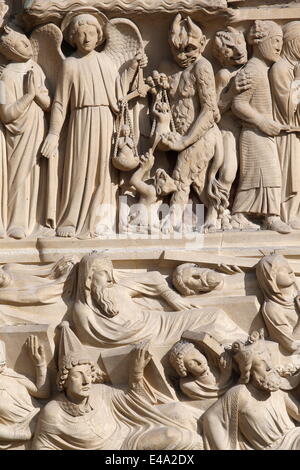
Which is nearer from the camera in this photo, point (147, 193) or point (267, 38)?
point (147, 193)

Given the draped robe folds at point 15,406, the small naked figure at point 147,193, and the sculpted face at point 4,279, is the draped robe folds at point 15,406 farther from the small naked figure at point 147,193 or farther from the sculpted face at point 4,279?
the small naked figure at point 147,193

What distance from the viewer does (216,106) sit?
1606 cm

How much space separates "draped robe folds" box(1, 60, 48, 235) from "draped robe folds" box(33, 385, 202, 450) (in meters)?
1.80

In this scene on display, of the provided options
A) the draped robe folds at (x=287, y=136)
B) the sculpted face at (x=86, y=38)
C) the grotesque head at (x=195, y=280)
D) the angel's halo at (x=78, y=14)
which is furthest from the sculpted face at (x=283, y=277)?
the angel's halo at (x=78, y=14)

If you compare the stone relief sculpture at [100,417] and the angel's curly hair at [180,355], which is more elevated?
the angel's curly hair at [180,355]

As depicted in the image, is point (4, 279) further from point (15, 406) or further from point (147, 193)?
point (147, 193)

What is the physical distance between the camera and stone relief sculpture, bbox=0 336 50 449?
588 inches

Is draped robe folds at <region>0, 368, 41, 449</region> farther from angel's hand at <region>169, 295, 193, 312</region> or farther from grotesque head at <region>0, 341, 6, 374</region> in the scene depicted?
angel's hand at <region>169, 295, 193, 312</region>

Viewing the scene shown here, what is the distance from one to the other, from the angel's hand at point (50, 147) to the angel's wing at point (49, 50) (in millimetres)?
460

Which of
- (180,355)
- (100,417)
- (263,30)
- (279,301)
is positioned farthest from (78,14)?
(100,417)

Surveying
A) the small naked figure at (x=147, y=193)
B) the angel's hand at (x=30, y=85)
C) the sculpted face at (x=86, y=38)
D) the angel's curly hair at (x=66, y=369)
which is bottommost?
the angel's curly hair at (x=66, y=369)

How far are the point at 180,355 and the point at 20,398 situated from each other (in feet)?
4.56

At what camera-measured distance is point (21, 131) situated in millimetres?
15922

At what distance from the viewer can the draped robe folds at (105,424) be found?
14820mm
